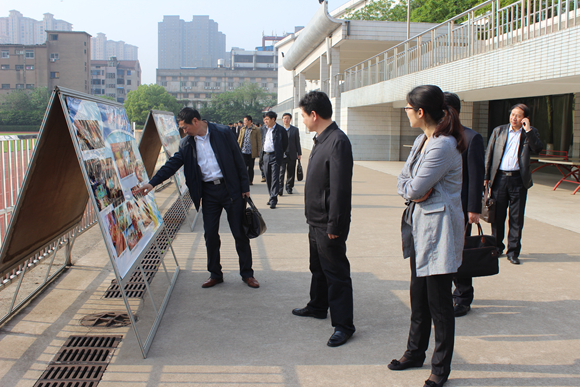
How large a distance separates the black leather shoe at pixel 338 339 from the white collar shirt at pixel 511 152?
3.04m

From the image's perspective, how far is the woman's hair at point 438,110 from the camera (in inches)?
110

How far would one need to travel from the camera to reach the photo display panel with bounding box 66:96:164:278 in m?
3.32

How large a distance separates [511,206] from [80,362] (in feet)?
14.9

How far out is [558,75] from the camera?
8.93 metres

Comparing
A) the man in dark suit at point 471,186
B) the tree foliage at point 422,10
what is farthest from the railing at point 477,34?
the tree foliage at point 422,10

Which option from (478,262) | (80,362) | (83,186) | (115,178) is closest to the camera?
(80,362)

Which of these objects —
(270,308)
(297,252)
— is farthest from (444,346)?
(297,252)

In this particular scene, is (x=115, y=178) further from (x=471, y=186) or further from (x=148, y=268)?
(x=471, y=186)

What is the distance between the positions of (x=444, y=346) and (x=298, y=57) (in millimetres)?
34007

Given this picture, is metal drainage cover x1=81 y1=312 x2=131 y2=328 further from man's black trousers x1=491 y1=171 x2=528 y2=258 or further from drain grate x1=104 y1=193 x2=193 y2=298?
man's black trousers x1=491 y1=171 x2=528 y2=258

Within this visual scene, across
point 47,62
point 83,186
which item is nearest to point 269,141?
point 83,186

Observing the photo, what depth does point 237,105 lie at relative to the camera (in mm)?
119188

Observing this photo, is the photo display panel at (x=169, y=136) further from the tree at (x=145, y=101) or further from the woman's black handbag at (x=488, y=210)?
the tree at (x=145, y=101)

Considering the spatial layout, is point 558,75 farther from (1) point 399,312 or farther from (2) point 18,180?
(2) point 18,180
